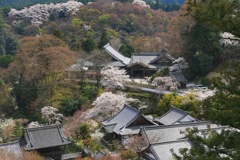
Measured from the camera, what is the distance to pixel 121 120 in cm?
2267

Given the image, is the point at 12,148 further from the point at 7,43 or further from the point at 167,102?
the point at 7,43

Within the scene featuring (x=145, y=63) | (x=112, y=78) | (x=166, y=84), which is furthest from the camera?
(x=145, y=63)

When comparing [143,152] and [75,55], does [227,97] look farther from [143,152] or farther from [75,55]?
[75,55]

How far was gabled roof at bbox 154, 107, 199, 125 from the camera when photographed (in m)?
21.6

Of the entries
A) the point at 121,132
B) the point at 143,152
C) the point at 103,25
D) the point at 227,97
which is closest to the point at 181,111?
the point at 121,132

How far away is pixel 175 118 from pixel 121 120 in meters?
3.53

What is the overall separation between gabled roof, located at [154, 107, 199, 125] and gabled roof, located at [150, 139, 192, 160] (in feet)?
17.4

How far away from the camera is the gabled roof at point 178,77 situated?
2975cm

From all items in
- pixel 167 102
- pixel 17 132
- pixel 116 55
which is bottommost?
pixel 116 55

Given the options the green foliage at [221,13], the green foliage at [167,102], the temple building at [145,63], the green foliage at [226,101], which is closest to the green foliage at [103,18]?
the temple building at [145,63]

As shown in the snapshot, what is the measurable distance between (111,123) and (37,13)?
4619cm

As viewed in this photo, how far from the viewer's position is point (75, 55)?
3231 centimetres


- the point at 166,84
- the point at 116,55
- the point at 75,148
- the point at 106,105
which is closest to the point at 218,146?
the point at 75,148

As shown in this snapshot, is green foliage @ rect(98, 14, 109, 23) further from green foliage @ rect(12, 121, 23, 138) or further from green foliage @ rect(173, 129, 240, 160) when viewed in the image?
green foliage @ rect(173, 129, 240, 160)
